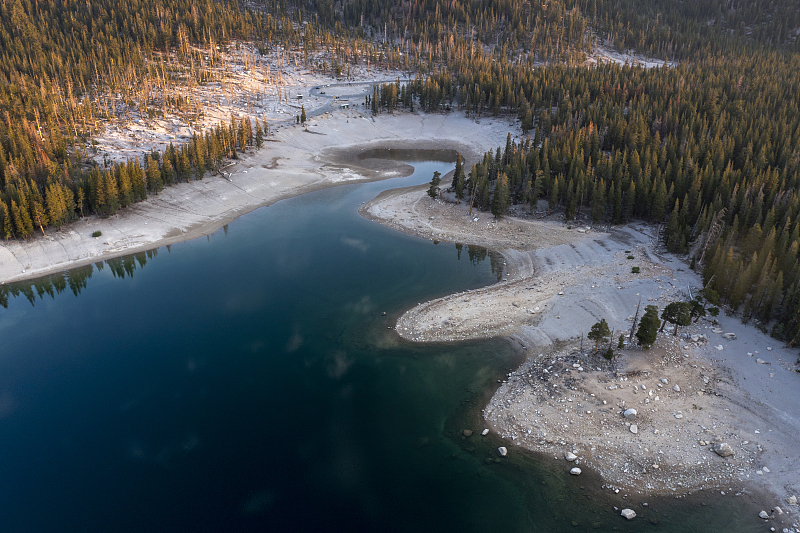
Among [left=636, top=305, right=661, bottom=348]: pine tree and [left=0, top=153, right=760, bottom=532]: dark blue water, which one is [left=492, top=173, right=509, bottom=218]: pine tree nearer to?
[left=0, top=153, right=760, bottom=532]: dark blue water

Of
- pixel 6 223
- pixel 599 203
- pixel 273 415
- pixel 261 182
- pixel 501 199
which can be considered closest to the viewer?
pixel 273 415

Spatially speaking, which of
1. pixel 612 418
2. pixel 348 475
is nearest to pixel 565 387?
pixel 612 418

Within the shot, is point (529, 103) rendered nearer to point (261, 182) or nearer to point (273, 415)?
point (261, 182)

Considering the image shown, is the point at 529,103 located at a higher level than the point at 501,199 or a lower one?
higher

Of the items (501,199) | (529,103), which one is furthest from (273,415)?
(529,103)

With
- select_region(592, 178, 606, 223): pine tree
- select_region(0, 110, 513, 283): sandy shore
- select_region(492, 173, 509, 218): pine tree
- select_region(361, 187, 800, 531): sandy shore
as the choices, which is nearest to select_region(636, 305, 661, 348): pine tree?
select_region(361, 187, 800, 531): sandy shore

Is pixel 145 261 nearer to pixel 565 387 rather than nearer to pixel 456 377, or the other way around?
pixel 456 377
